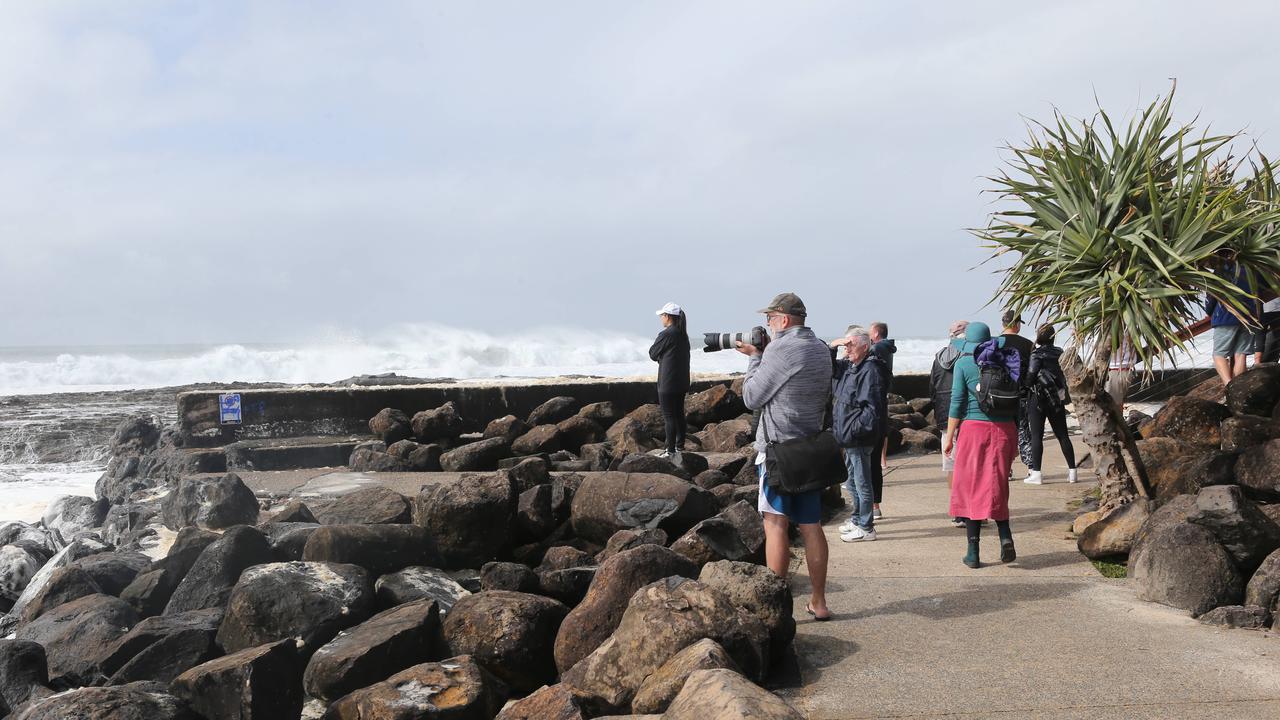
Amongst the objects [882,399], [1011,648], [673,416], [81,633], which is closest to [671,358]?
A: [673,416]

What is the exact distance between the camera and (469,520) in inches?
273

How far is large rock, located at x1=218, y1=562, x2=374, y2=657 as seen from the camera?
541cm

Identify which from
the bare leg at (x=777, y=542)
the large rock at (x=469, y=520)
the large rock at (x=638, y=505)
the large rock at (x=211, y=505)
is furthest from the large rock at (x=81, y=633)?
the bare leg at (x=777, y=542)

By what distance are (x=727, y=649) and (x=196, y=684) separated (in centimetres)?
258

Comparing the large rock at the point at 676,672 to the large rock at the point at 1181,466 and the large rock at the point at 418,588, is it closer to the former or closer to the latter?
the large rock at the point at 418,588

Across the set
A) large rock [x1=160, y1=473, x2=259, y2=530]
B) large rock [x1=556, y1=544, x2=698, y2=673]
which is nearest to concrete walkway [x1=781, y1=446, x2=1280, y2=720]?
large rock [x1=556, y1=544, x2=698, y2=673]

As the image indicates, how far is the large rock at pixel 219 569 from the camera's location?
6266mm

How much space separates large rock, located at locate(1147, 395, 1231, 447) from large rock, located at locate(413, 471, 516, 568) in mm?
5492

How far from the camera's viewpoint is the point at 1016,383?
6.11 metres

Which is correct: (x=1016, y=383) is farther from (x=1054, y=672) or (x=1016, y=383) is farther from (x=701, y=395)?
(x=701, y=395)

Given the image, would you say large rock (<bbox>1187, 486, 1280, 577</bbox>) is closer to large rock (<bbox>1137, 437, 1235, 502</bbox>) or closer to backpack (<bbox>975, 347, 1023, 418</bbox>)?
large rock (<bbox>1137, 437, 1235, 502</bbox>)

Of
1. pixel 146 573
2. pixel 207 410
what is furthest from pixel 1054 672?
pixel 207 410

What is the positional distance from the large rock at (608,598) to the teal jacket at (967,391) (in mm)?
2432

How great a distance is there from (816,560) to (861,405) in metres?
2.24
